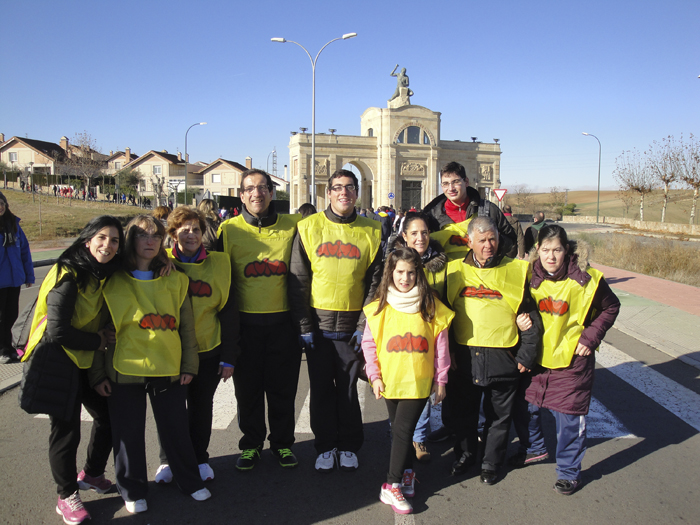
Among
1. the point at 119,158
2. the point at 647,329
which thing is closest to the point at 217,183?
the point at 119,158

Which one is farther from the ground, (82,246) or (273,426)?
(82,246)

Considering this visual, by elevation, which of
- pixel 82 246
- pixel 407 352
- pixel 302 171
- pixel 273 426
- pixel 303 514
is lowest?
pixel 303 514

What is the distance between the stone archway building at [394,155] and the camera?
173ft

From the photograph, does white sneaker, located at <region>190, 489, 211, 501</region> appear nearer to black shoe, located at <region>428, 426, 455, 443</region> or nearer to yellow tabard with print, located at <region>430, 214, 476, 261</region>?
black shoe, located at <region>428, 426, 455, 443</region>

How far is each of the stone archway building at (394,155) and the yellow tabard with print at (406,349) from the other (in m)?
48.8

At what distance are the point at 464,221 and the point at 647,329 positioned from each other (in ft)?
17.7

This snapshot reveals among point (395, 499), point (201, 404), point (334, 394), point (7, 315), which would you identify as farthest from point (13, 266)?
point (395, 499)

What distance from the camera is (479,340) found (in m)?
3.46

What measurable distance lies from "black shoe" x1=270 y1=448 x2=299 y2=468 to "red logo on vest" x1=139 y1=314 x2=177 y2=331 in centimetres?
134

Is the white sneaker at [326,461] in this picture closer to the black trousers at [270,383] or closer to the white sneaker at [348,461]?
the white sneaker at [348,461]

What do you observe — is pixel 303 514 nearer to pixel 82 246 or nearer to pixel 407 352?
pixel 407 352

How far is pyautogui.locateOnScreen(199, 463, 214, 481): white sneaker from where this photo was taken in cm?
349

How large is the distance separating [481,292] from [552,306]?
52cm

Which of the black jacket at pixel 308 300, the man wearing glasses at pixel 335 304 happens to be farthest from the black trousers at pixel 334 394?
the black jacket at pixel 308 300
